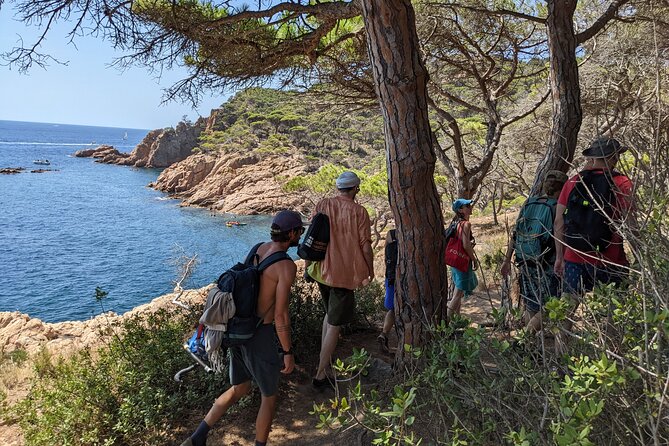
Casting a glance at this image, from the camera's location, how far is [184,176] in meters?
47.0

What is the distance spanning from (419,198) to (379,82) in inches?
28.3

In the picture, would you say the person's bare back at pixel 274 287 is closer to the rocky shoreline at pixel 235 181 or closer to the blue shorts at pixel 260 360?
the blue shorts at pixel 260 360

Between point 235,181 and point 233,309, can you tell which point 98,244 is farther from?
point 233,309

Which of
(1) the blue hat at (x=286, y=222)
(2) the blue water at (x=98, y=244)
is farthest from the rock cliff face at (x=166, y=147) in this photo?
(1) the blue hat at (x=286, y=222)

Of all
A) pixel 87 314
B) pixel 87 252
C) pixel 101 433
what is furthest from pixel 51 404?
pixel 87 252

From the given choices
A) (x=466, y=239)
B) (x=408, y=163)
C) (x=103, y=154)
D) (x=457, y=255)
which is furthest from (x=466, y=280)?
(x=103, y=154)

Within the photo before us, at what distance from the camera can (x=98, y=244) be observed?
27203 mm

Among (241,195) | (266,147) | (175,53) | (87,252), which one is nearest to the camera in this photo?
(175,53)

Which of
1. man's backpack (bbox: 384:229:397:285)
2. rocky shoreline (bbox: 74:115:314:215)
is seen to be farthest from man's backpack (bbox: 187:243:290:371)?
rocky shoreline (bbox: 74:115:314:215)

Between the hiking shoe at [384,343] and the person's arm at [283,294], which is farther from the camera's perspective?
the hiking shoe at [384,343]

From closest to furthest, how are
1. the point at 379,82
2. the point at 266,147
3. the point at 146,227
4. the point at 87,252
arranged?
the point at 379,82, the point at 87,252, the point at 146,227, the point at 266,147

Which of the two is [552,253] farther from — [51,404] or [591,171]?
[51,404]

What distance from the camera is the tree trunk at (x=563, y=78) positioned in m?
3.69

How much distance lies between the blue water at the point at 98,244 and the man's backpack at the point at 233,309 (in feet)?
40.8
